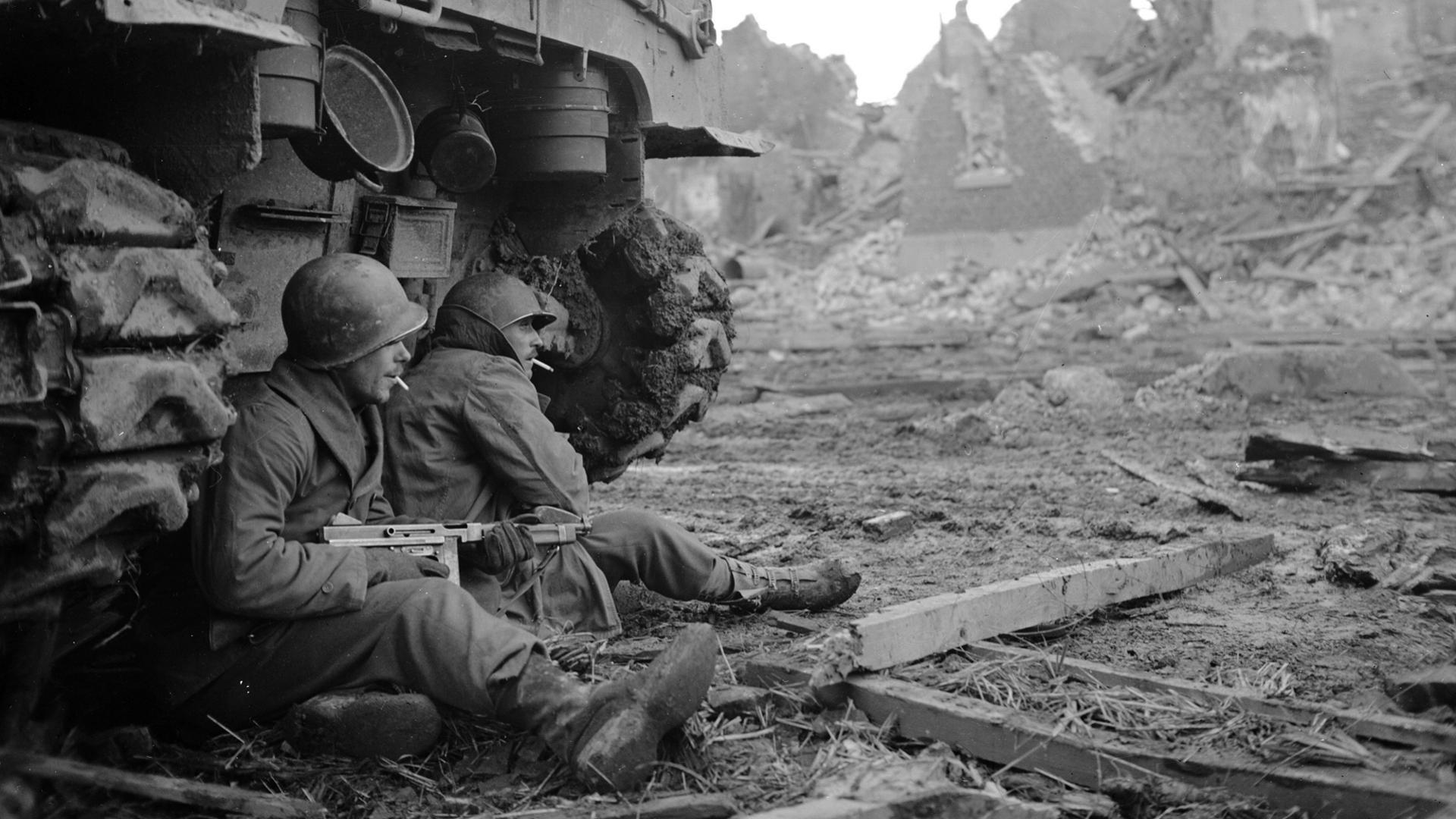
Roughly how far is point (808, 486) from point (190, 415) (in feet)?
17.2

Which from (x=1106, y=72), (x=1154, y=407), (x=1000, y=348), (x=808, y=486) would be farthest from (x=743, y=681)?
(x=1106, y=72)

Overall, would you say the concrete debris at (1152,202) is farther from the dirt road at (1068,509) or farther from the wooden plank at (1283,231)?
the dirt road at (1068,509)

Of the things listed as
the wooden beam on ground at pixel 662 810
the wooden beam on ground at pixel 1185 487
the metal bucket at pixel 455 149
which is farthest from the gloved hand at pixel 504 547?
the wooden beam on ground at pixel 1185 487

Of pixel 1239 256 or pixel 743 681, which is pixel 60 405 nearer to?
pixel 743 681

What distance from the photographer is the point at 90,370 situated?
2914 millimetres

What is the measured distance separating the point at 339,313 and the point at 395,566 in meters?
0.68

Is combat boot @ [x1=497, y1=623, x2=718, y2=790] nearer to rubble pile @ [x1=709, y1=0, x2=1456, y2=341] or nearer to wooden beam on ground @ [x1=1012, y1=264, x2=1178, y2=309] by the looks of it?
rubble pile @ [x1=709, y1=0, x2=1456, y2=341]

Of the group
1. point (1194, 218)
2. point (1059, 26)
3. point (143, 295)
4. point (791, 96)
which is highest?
point (1059, 26)

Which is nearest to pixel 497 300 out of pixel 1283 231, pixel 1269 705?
pixel 1269 705

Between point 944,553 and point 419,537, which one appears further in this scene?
point 944,553

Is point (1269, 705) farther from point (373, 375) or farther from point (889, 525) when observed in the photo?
point (889, 525)

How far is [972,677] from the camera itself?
158 inches

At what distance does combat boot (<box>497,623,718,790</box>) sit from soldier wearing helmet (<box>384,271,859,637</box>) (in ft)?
2.65

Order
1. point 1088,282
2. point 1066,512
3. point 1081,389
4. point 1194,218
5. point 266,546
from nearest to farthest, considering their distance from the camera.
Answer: point 266,546 < point 1066,512 < point 1081,389 < point 1088,282 < point 1194,218
